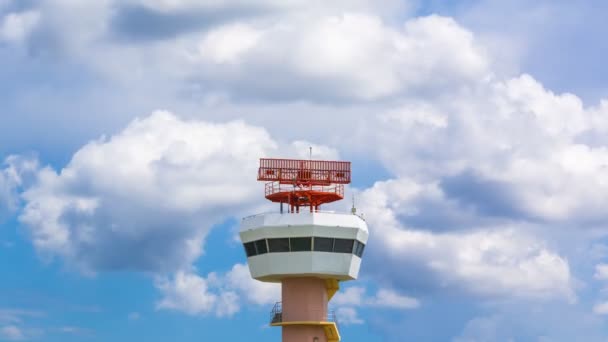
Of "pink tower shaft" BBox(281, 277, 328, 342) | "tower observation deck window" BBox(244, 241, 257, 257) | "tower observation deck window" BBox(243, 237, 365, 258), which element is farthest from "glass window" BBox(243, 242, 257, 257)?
"pink tower shaft" BBox(281, 277, 328, 342)

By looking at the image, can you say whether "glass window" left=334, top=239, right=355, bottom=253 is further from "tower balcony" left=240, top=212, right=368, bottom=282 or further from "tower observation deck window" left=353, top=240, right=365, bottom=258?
"tower observation deck window" left=353, top=240, right=365, bottom=258

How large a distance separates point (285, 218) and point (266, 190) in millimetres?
5105

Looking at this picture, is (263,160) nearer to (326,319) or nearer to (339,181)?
(339,181)

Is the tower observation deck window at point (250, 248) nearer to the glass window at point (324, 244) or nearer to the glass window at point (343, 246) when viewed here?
the glass window at point (324, 244)

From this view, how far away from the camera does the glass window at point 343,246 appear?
369 ft

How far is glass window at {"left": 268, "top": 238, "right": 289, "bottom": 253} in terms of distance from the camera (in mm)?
111688

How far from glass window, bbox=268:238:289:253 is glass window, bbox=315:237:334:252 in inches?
110

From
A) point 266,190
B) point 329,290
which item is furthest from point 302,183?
point 329,290

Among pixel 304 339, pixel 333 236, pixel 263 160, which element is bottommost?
pixel 304 339

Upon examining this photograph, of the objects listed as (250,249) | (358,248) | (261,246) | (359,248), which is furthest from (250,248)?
(359,248)

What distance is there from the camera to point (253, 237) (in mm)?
113500

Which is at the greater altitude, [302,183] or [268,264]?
[302,183]

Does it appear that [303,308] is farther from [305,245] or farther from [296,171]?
[296,171]

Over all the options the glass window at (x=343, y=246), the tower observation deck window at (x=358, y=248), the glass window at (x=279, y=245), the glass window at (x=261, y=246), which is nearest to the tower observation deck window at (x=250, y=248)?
the glass window at (x=261, y=246)
